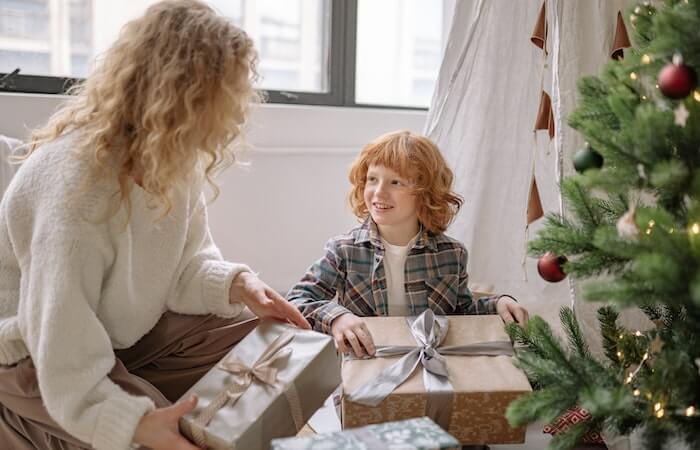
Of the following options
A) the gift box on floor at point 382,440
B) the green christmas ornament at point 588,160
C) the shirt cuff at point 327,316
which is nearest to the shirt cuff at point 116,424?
the gift box on floor at point 382,440

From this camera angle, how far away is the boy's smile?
1.74 metres

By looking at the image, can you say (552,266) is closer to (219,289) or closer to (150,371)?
(219,289)

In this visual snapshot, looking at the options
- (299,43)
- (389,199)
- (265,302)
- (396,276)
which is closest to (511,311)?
(396,276)

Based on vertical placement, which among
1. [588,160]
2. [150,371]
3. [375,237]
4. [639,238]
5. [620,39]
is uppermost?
[620,39]

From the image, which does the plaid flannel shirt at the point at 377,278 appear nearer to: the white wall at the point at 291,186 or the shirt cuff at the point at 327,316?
the shirt cuff at the point at 327,316

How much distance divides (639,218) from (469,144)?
1.16 metres

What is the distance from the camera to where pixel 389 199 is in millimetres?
1736

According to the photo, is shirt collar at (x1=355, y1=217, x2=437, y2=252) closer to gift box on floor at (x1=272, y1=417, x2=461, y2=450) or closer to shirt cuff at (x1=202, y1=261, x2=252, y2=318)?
shirt cuff at (x1=202, y1=261, x2=252, y2=318)

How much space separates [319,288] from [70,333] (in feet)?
2.23

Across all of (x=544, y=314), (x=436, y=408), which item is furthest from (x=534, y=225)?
(x=436, y=408)

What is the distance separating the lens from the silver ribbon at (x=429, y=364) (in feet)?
4.45

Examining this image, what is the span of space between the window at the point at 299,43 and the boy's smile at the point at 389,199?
2.47 ft

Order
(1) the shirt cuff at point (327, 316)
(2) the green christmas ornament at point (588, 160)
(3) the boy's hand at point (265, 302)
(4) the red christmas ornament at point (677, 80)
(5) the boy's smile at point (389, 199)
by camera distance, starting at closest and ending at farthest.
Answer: (4) the red christmas ornament at point (677, 80) → (2) the green christmas ornament at point (588, 160) → (3) the boy's hand at point (265, 302) → (1) the shirt cuff at point (327, 316) → (5) the boy's smile at point (389, 199)

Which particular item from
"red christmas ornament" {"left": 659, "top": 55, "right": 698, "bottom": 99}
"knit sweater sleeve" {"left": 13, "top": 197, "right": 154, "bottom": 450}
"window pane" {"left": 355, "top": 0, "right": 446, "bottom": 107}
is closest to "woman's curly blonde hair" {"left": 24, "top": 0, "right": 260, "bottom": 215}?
"knit sweater sleeve" {"left": 13, "top": 197, "right": 154, "bottom": 450}
